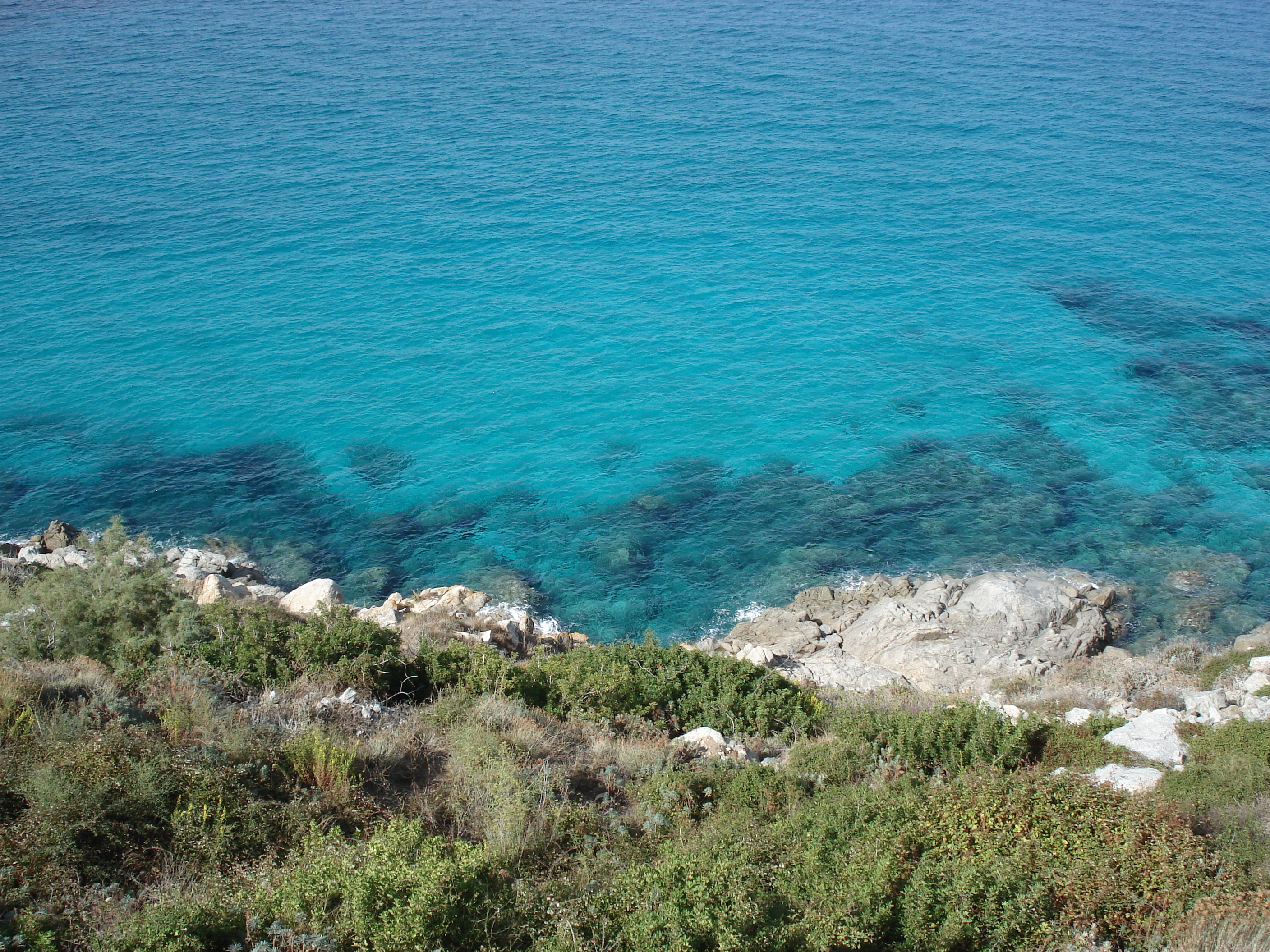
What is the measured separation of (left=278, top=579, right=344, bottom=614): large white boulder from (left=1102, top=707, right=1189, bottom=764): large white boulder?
13608mm

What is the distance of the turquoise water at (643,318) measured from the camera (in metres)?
22.9

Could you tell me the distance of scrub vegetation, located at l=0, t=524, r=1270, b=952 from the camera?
689 cm

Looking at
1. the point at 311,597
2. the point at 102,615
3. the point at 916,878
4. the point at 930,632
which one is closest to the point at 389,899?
the point at 916,878

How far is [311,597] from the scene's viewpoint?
706 inches

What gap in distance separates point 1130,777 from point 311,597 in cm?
1476

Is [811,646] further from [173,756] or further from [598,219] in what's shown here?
[598,219]

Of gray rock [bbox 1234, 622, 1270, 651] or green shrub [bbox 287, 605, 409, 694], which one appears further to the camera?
gray rock [bbox 1234, 622, 1270, 651]

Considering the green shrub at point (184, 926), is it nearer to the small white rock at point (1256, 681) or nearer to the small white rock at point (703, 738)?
the small white rock at point (703, 738)

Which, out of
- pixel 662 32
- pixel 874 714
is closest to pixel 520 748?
pixel 874 714

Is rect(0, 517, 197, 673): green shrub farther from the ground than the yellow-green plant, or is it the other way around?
the yellow-green plant

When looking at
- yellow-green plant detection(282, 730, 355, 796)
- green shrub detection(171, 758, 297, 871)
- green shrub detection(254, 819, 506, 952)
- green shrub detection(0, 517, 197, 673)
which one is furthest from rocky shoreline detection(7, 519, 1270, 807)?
green shrub detection(254, 819, 506, 952)

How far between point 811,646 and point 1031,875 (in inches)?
439

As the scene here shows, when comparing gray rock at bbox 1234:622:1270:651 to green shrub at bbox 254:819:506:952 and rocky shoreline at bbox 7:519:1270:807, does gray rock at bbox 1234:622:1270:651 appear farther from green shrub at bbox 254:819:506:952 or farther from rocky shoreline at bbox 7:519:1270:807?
green shrub at bbox 254:819:506:952

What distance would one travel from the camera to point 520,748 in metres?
10.4
